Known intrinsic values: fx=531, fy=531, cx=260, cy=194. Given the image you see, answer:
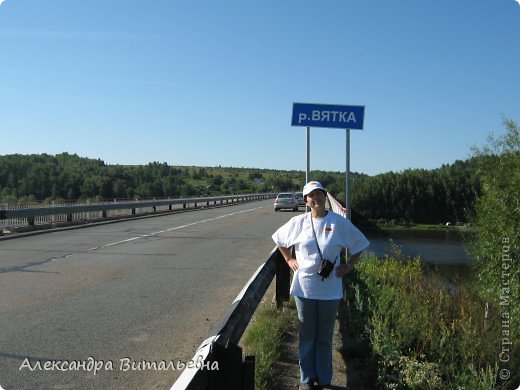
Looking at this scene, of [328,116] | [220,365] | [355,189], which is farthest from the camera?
[355,189]

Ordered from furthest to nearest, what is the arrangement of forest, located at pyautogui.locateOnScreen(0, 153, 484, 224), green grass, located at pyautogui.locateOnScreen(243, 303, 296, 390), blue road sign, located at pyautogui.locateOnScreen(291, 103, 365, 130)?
forest, located at pyautogui.locateOnScreen(0, 153, 484, 224), blue road sign, located at pyautogui.locateOnScreen(291, 103, 365, 130), green grass, located at pyautogui.locateOnScreen(243, 303, 296, 390)

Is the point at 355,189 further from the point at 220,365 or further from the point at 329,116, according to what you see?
the point at 220,365

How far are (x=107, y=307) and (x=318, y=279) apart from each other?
13.5 ft

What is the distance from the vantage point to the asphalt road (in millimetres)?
5012

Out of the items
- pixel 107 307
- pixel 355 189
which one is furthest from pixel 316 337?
pixel 355 189

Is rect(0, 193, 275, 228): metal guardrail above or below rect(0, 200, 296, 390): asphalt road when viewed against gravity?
above

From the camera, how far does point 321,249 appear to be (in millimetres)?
4562

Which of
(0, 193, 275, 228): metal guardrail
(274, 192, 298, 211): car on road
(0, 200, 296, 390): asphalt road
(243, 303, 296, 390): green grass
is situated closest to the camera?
(243, 303, 296, 390): green grass

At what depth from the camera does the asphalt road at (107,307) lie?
501 cm

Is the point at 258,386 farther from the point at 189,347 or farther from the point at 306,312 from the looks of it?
the point at 189,347

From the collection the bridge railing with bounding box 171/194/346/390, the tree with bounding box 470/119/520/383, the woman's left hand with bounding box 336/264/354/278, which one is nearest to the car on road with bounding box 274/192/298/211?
the tree with bounding box 470/119/520/383

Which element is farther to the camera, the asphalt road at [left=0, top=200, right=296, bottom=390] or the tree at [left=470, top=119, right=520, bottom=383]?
the tree at [left=470, top=119, right=520, bottom=383]

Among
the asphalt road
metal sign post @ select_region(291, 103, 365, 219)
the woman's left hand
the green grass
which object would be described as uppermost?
metal sign post @ select_region(291, 103, 365, 219)

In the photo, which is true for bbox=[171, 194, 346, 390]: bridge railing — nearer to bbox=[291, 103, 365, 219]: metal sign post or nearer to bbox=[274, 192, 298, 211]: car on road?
bbox=[291, 103, 365, 219]: metal sign post
